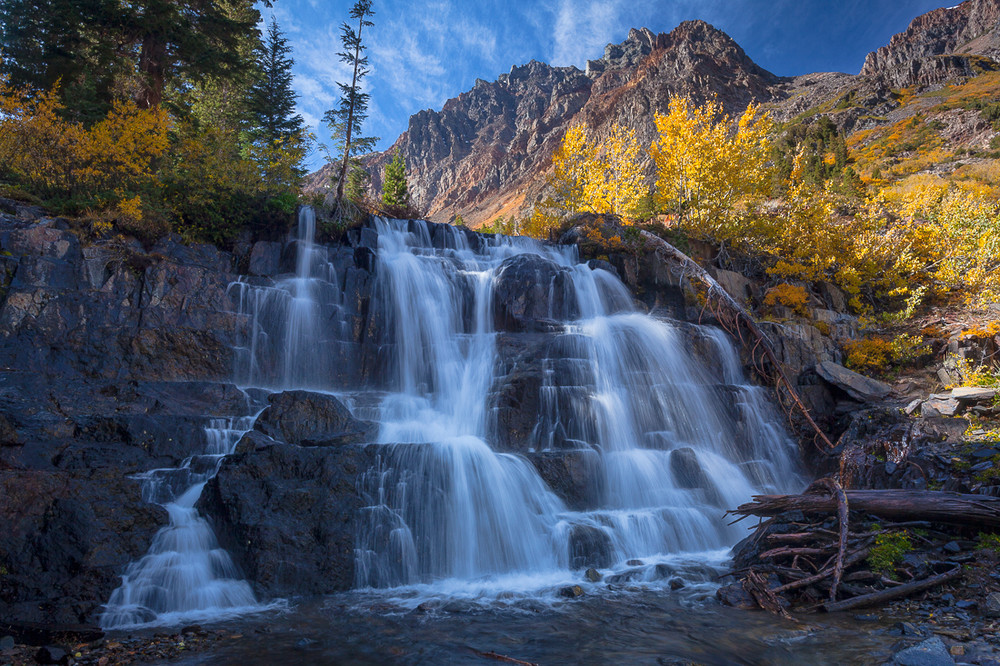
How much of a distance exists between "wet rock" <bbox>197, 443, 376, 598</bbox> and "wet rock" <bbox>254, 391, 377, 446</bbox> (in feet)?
3.33

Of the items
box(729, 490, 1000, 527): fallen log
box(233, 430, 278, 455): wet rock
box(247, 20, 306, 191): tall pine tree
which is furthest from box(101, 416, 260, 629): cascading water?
box(247, 20, 306, 191): tall pine tree

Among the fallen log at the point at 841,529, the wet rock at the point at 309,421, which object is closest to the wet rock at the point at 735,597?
the fallen log at the point at 841,529

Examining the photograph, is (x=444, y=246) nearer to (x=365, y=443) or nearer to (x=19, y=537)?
(x=365, y=443)

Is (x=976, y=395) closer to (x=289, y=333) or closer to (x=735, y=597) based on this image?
(x=735, y=597)

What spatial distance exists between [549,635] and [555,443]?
16.1ft

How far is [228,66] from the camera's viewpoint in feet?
59.6

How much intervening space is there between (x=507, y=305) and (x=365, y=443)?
7380 millimetres

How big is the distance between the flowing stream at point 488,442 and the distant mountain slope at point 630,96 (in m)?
69.4

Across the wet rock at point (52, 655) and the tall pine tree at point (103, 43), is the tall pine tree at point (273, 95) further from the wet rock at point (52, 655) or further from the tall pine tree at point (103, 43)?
the wet rock at point (52, 655)

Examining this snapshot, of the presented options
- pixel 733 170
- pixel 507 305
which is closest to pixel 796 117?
pixel 733 170

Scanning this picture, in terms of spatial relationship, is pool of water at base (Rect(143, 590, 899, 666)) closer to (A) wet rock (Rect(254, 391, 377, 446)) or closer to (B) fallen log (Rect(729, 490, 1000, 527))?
(B) fallen log (Rect(729, 490, 1000, 527))

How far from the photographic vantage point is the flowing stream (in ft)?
23.0

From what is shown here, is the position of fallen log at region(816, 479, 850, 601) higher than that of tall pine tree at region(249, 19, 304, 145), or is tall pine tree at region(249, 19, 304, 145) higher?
tall pine tree at region(249, 19, 304, 145)

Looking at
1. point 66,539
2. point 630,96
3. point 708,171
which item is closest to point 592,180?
point 708,171
